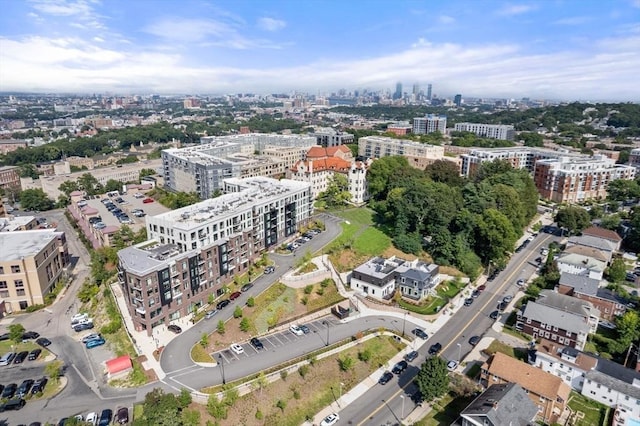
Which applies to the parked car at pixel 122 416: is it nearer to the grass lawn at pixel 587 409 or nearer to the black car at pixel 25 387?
the black car at pixel 25 387

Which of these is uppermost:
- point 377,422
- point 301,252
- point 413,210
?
point 413,210

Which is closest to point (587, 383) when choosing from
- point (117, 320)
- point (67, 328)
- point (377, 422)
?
point (377, 422)

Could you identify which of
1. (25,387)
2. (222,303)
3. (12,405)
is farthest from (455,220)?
(12,405)

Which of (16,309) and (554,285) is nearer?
(16,309)

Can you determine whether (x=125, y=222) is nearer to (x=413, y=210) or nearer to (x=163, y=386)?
(x=163, y=386)

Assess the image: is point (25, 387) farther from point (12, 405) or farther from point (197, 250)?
point (197, 250)

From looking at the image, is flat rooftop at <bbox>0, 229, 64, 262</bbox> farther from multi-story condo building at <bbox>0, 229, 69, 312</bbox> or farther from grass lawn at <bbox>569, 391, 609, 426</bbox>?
grass lawn at <bbox>569, 391, 609, 426</bbox>
